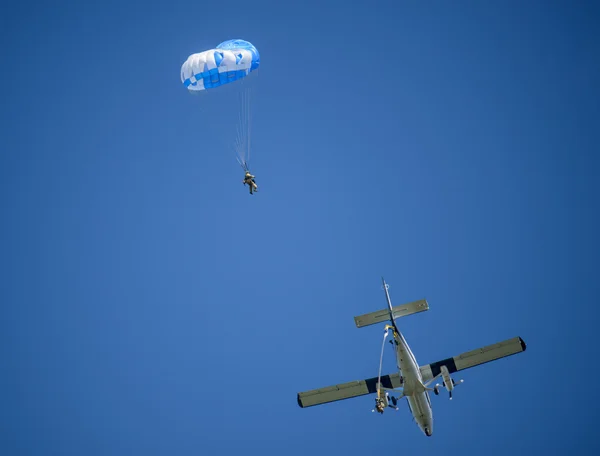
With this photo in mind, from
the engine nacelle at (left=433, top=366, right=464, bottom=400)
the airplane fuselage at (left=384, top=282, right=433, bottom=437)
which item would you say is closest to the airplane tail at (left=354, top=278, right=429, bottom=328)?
the airplane fuselage at (left=384, top=282, right=433, bottom=437)

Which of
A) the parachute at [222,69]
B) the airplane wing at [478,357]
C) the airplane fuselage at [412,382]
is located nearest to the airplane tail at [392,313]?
the airplane fuselage at [412,382]

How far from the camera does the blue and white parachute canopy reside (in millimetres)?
34094

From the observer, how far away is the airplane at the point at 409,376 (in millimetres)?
32156

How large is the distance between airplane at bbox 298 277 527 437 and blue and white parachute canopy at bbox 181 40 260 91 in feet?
50.9

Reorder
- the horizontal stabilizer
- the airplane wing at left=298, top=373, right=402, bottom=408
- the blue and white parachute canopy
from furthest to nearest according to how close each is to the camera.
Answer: the airplane wing at left=298, top=373, right=402, bottom=408 < the blue and white parachute canopy < the horizontal stabilizer

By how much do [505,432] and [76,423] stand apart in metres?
68.7

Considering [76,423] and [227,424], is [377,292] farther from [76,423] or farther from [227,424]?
[76,423]

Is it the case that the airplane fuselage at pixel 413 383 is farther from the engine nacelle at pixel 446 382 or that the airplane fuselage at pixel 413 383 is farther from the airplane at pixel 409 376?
the engine nacelle at pixel 446 382

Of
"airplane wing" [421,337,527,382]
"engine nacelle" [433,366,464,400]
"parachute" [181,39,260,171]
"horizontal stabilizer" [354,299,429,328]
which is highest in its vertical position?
"parachute" [181,39,260,171]

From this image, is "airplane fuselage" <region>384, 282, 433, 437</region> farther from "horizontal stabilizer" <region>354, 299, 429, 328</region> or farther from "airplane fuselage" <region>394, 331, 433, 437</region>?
"horizontal stabilizer" <region>354, 299, 429, 328</region>

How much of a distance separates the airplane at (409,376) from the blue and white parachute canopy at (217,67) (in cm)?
1552

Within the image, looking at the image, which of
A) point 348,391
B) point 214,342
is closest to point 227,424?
point 214,342

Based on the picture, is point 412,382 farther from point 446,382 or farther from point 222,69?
point 222,69

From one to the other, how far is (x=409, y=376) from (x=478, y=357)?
19.6ft
